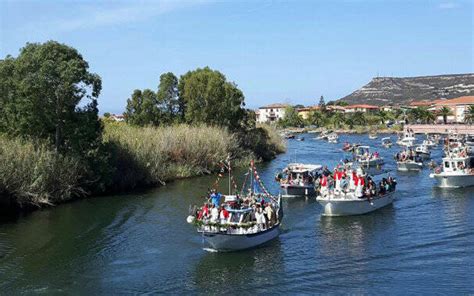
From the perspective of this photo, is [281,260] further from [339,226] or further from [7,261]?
[7,261]

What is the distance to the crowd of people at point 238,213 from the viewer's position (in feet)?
109

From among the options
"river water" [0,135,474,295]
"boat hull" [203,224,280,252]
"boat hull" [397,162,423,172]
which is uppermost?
"boat hull" [397,162,423,172]

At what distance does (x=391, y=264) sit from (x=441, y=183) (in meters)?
28.8

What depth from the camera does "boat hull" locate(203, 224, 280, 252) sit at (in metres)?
32.1

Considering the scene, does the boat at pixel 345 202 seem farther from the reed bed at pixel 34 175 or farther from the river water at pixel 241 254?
the reed bed at pixel 34 175

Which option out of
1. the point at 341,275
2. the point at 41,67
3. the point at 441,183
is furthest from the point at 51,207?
the point at 441,183

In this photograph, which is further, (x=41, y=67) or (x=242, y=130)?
(x=242, y=130)

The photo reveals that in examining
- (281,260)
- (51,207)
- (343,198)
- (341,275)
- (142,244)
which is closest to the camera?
(341,275)

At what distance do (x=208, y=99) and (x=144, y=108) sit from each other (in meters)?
10.1

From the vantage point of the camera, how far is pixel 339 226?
40.1m

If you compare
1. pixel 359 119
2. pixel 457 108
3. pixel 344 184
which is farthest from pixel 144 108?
pixel 457 108

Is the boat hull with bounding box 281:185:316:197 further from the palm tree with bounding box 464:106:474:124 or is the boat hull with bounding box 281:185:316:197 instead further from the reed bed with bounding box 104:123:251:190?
the palm tree with bounding box 464:106:474:124

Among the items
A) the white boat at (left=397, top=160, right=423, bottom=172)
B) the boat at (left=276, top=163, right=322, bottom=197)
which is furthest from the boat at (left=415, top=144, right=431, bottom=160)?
the boat at (left=276, top=163, right=322, bottom=197)

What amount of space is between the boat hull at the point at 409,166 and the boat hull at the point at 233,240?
42.0 metres
